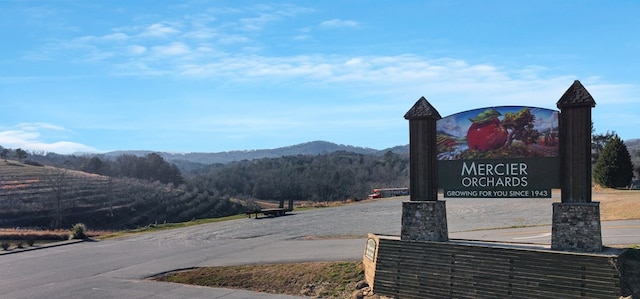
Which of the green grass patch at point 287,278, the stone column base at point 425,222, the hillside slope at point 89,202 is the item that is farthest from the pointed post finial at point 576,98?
the hillside slope at point 89,202

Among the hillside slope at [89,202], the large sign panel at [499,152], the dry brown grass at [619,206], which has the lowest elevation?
the hillside slope at [89,202]

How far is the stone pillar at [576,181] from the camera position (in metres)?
12.2

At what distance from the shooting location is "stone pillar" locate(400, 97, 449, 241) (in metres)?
14.1

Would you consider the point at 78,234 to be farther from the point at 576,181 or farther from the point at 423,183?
the point at 576,181

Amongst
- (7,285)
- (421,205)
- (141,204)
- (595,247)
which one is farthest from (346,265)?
(141,204)

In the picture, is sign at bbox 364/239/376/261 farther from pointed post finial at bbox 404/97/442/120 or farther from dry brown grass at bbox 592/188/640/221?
dry brown grass at bbox 592/188/640/221

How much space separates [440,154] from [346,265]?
13.5ft

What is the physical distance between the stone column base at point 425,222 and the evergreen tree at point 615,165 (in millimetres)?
26156

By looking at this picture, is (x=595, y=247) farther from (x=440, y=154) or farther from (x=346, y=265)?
(x=346, y=265)

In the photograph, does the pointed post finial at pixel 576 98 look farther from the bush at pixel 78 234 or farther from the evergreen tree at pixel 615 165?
the evergreen tree at pixel 615 165

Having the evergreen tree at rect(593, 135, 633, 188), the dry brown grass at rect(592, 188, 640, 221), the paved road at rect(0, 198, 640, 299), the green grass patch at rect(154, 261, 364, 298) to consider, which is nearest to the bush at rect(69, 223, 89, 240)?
the paved road at rect(0, 198, 640, 299)

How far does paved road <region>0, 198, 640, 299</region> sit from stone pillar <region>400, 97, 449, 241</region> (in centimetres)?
344

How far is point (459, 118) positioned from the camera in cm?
1473

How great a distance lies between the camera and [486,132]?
562 inches
